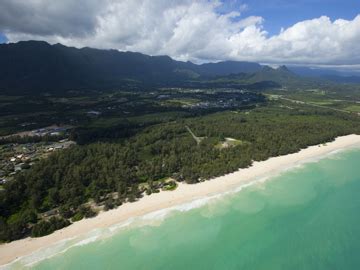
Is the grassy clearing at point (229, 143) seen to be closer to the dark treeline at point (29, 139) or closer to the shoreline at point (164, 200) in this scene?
the shoreline at point (164, 200)

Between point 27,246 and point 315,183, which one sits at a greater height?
point 27,246

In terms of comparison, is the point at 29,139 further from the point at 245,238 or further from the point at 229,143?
the point at 245,238

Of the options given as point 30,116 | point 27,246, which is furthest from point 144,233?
point 30,116

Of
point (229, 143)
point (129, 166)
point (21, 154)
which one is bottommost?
point (229, 143)

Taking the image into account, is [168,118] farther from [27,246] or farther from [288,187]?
[27,246]

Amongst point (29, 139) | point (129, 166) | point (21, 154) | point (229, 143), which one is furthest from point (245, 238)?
point (29, 139)
